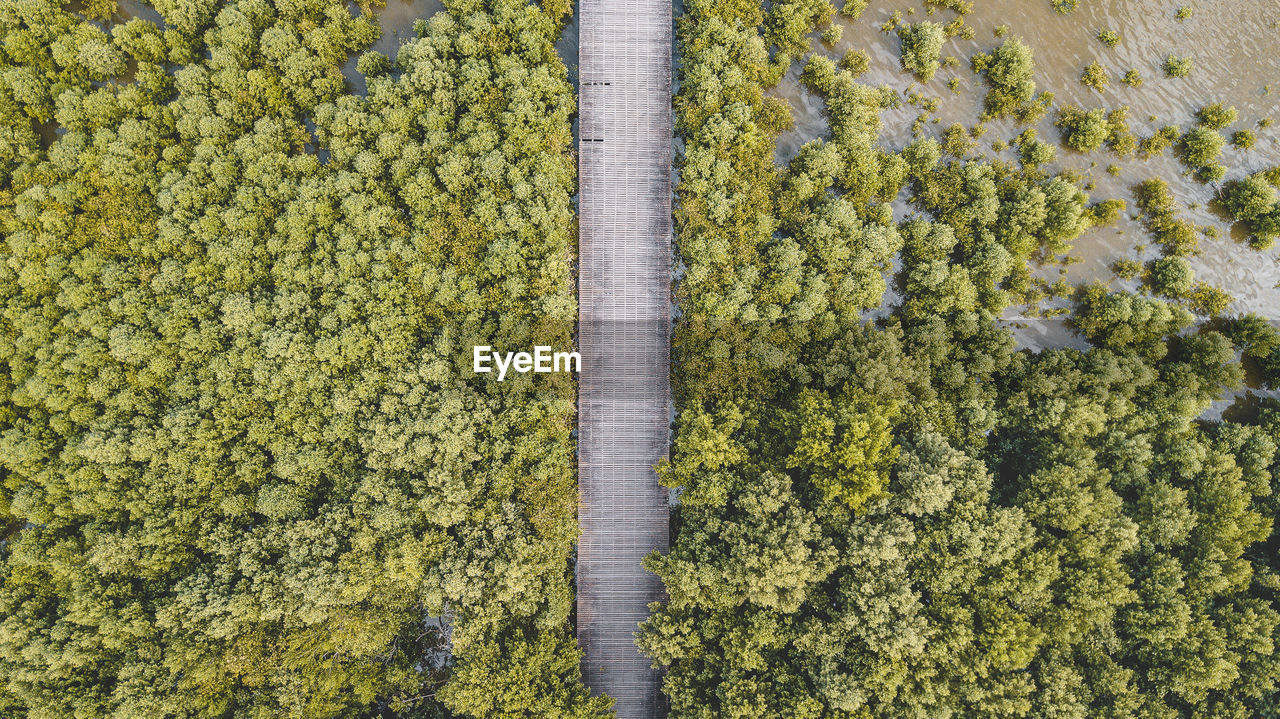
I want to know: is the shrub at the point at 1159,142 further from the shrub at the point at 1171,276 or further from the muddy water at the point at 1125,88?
the shrub at the point at 1171,276

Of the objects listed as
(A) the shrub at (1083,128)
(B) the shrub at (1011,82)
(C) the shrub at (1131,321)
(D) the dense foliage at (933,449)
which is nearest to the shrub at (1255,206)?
(D) the dense foliage at (933,449)

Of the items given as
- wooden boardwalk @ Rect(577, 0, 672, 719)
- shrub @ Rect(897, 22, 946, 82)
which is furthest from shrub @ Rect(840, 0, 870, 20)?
wooden boardwalk @ Rect(577, 0, 672, 719)

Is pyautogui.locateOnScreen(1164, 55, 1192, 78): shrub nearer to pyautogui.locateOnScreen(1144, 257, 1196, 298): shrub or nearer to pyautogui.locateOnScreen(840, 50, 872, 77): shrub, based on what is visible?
pyautogui.locateOnScreen(1144, 257, 1196, 298): shrub

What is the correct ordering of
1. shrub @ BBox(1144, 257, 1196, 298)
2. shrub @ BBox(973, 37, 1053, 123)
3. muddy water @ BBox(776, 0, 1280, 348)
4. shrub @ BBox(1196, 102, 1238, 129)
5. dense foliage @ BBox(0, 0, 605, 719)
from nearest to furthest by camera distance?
dense foliage @ BBox(0, 0, 605, 719) → shrub @ BBox(1144, 257, 1196, 298) → shrub @ BBox(973, 37, 1053, 123) → shrub @ BBox(1196, 102, 1238, 129) → muddy water @ BBox(776, 0, 1280, 348)

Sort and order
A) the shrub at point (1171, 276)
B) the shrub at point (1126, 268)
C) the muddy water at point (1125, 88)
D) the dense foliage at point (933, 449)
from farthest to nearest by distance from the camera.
A: the muddy water at point (1125, 88) → the shrub at point (1126, 268) → the shrub at point (1171, 276) → the dense foliage at point (933, 449)

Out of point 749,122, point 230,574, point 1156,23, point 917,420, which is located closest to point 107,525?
point 230,574

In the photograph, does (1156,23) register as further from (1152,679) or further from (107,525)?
(107,525)
